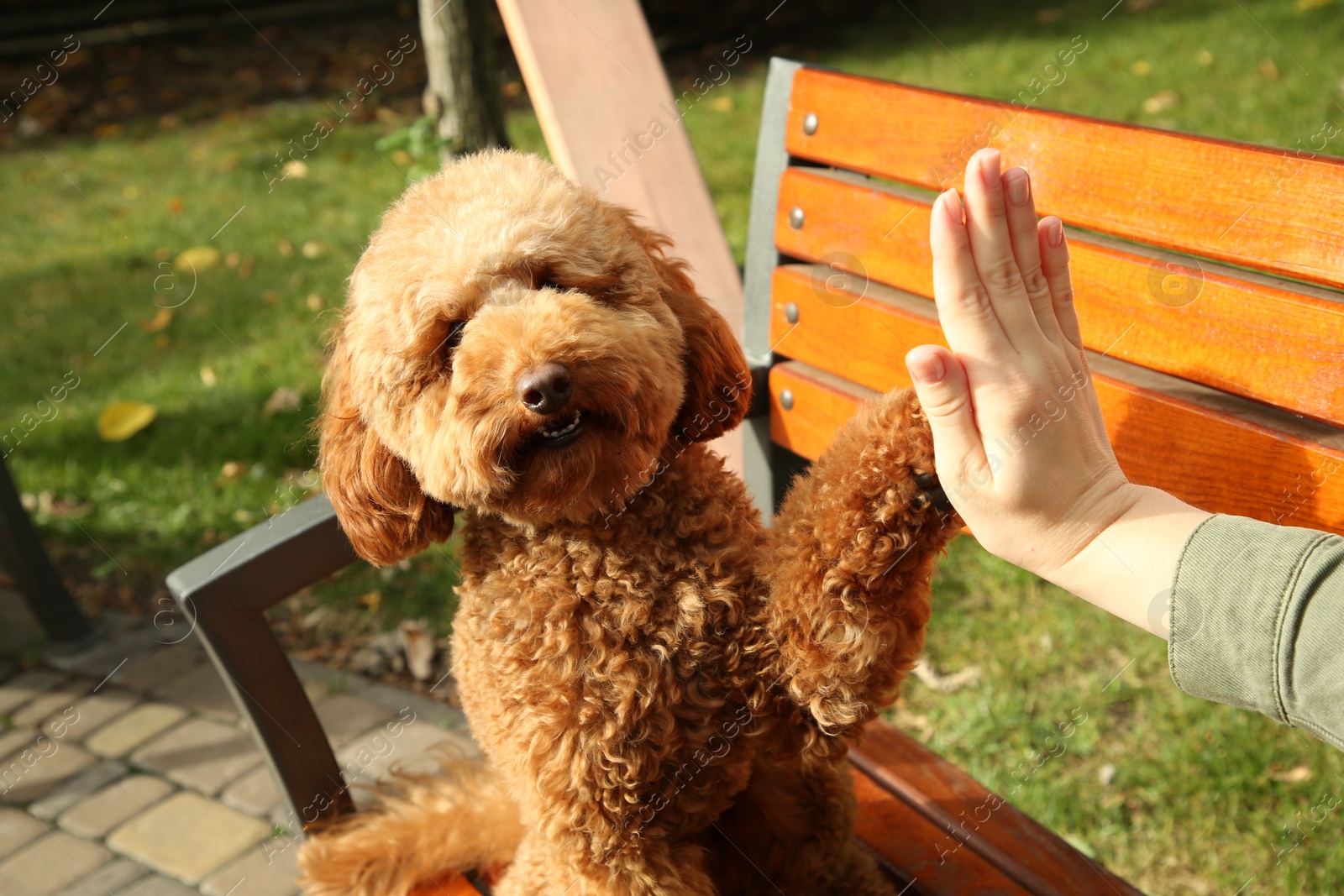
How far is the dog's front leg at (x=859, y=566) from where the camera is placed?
1.44m

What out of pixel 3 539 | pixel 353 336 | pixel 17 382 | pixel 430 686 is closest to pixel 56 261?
pixel 17 382

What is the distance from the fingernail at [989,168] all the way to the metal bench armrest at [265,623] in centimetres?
139

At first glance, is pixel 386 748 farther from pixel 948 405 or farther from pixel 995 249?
pixel 995 249

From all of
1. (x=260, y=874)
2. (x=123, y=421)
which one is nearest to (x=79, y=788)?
(x=260, y=874)

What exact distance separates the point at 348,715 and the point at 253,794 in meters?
0.34

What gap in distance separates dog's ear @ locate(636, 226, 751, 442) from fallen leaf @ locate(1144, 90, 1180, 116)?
523cm

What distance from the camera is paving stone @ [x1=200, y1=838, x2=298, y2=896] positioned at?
8.72 feet

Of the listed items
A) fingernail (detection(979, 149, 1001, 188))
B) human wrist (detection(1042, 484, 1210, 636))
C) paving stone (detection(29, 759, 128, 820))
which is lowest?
paving stone (detection(29, 759, 128, 820))

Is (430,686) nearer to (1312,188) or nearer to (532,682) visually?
(532,682)

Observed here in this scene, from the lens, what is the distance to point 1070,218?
68.1 inches

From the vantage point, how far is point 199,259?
20.5 ft

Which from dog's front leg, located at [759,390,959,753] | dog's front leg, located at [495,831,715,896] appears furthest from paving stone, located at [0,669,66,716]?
dog's front leg, located at [759,390,959,753]

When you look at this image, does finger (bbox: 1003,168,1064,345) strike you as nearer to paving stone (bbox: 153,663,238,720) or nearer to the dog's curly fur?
the dog's curly fur

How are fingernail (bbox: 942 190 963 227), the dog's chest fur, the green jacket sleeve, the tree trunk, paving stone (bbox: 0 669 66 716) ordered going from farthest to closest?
the tree trunk < paving stone (bbox: 0 669 66 716) < the dog's chest fur < fingernail (bbox: 942 190 963 227) < the green jacket sleeve
